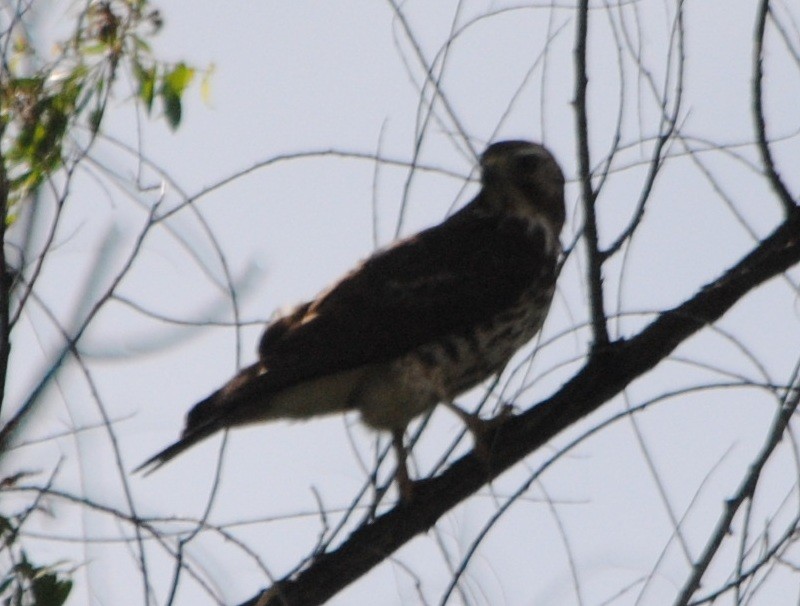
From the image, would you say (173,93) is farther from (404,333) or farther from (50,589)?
(50,589)

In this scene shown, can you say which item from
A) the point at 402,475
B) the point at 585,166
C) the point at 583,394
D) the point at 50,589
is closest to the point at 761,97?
the point at 585,166

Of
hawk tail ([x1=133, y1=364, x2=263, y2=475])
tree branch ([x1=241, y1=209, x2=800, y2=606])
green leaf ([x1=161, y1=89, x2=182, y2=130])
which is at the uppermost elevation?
green leaf ([x1=161, y1=89, x2=182, y2=130])

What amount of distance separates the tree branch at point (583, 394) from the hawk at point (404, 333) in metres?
0.57

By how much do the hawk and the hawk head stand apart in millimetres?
266

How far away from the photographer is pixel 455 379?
5098 mm

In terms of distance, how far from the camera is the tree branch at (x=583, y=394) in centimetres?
383

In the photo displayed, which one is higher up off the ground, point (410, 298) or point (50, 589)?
point (410, 298)

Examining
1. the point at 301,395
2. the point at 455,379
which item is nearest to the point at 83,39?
the point at 301,395

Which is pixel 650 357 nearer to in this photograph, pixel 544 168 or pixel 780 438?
pixel 780 438

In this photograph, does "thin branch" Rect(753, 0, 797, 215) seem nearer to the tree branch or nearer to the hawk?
the tree branch

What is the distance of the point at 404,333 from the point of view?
16.6 ft

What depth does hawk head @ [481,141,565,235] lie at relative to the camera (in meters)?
5.86

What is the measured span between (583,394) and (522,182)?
2146 mm

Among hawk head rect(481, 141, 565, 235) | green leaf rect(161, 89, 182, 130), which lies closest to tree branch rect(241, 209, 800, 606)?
green leaf rect(161, 89, 182, 130)
